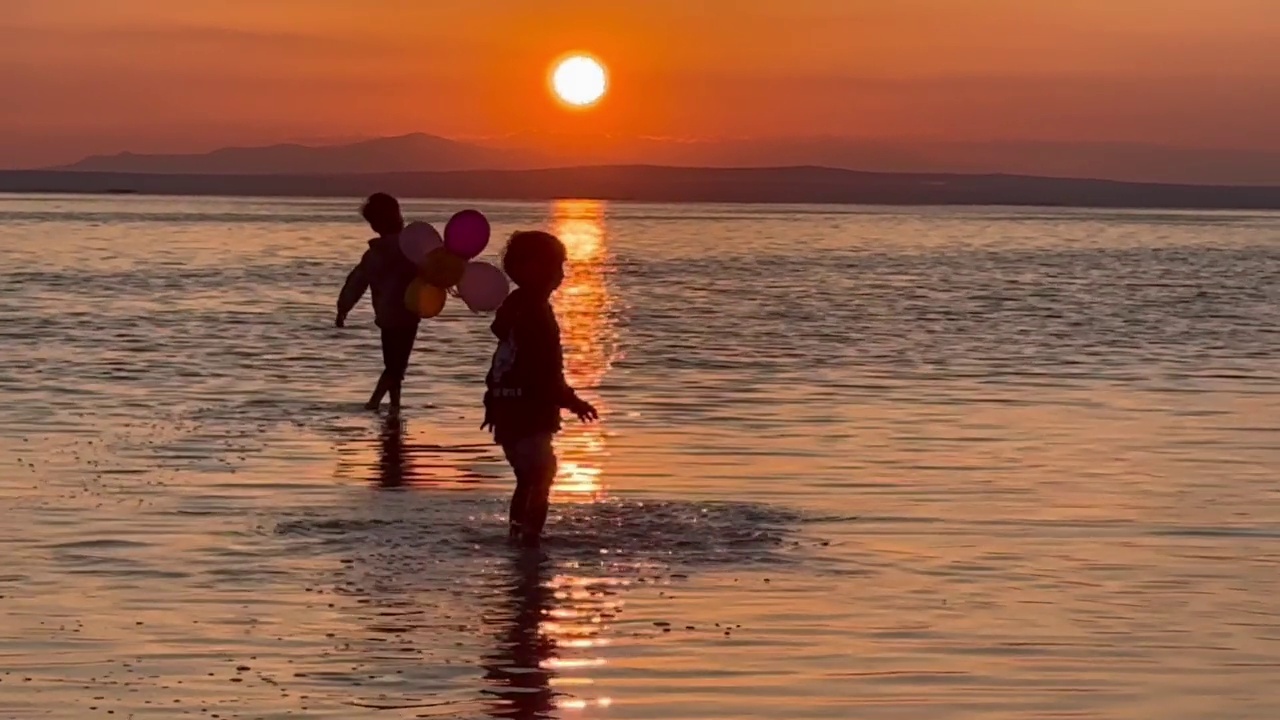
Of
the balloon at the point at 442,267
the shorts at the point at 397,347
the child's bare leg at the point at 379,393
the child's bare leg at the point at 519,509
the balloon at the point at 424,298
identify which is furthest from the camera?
the child's bare leg at the point at 379,393

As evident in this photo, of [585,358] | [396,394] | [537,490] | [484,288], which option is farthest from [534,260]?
[585,358]

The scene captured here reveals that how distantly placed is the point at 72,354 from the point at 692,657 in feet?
50.4

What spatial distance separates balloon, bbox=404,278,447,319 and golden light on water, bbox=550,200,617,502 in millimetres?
1207

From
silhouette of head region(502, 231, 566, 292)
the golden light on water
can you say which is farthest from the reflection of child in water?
the golden light on water

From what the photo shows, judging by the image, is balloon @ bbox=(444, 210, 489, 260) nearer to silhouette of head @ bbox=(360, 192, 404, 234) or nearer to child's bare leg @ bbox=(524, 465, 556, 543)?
silhouette of head @ bbox=(360, 192, 404, 234)

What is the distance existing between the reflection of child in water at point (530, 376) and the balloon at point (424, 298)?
4.22 metres

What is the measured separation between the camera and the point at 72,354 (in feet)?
73.4

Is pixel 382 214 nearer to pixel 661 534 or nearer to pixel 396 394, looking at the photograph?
pixel 396 394

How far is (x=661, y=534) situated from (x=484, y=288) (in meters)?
2.52

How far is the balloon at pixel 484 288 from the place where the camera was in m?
12.9

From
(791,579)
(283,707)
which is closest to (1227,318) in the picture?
(791,579)

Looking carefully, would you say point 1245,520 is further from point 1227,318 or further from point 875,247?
point 875,247

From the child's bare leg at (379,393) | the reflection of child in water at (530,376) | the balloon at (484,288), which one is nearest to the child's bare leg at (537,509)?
the reflection of child in water at (530,376)

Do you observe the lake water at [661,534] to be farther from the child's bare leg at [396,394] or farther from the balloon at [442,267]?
the balloon at [442,267]
